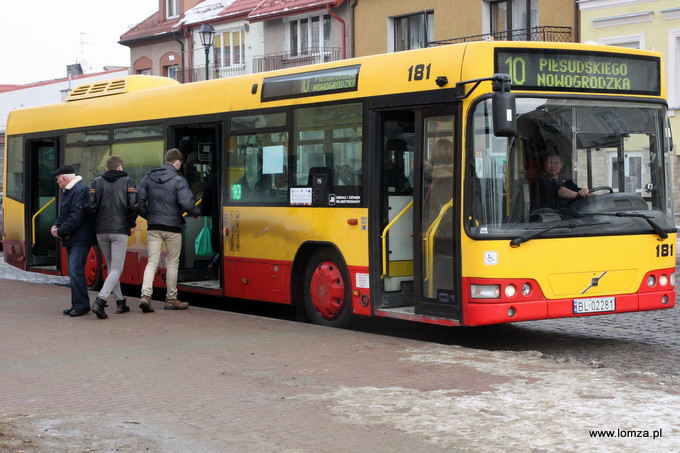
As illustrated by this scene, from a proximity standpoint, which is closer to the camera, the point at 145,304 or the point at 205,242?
the point at 145,304

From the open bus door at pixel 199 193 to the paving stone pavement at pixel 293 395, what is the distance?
3481mm

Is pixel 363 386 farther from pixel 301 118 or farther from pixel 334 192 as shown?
pixel 301 118

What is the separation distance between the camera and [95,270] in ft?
55.9

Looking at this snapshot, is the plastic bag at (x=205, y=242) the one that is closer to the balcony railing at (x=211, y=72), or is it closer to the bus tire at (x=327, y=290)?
the bus tire at (x=327, y=290)

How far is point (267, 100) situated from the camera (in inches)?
522

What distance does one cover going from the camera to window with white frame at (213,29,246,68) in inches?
1762

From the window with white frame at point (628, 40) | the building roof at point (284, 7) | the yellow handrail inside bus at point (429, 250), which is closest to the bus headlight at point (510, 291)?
the yellow handrail inside bus at point (429, 250)

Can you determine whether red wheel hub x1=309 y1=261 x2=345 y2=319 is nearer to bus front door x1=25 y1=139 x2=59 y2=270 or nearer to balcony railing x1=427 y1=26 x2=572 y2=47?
bus front door x1=25 y1=139 x2=59 y2=270

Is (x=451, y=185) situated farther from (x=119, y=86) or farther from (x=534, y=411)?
(x=119, y=86)

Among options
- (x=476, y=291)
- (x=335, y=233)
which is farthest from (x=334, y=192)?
(x=476, y=291)

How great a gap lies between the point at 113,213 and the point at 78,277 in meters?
0.86

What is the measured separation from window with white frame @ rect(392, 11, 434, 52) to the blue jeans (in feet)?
81.9

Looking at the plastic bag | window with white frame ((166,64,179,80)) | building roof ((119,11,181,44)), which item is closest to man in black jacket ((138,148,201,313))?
the plastic bag

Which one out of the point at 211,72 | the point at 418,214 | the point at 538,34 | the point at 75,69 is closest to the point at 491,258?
the point at 418,214
